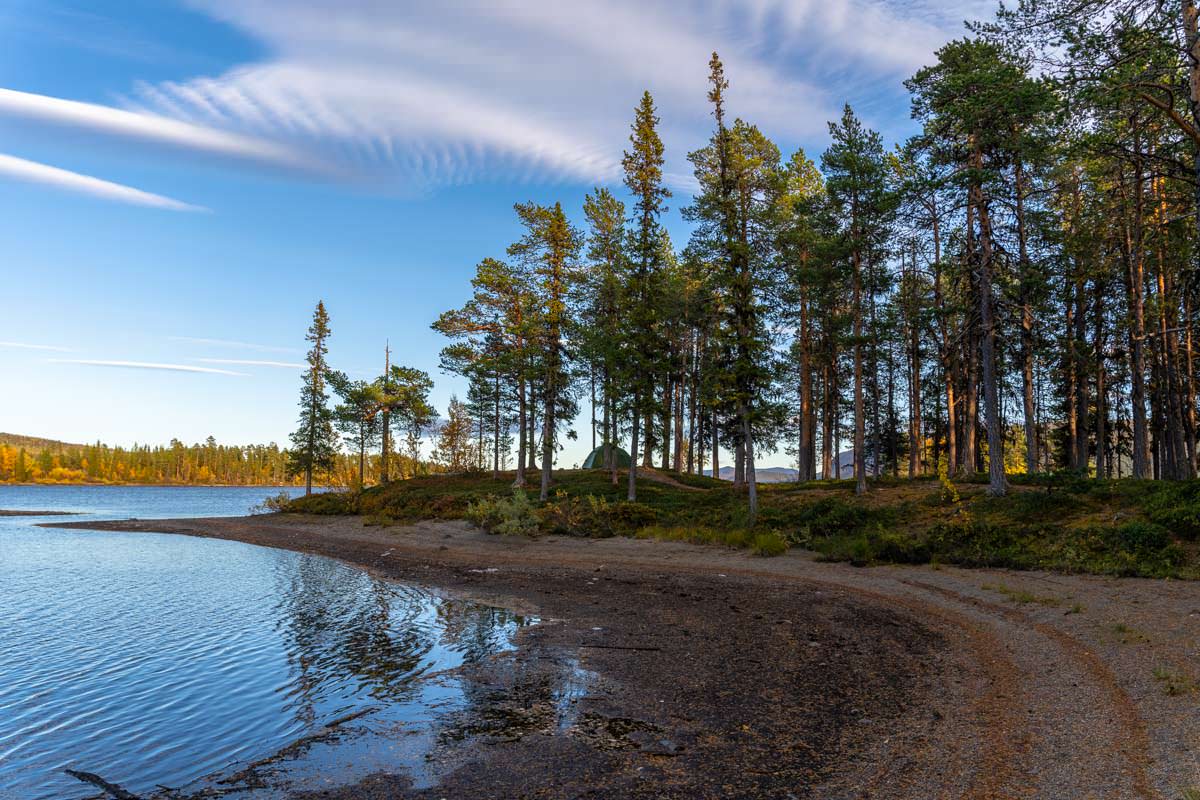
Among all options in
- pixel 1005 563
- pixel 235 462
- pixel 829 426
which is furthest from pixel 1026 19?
pixel 235 462

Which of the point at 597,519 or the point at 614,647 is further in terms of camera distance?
the point at 597,519

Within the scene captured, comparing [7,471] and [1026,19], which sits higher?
[1026,19]

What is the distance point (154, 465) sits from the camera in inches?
7205

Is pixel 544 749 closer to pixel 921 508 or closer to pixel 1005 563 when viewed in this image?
pixel 1005 563

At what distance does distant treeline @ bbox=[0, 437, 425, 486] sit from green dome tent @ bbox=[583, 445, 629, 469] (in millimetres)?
142383

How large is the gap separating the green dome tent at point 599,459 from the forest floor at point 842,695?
108 ft

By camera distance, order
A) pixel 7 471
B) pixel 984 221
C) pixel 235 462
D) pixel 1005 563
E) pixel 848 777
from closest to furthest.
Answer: pixel 848 777 < pixel 1005 563 < pixel 984 221 < pixel 7 471 < pixel 235 462

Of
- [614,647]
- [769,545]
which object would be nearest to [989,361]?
[769,545]

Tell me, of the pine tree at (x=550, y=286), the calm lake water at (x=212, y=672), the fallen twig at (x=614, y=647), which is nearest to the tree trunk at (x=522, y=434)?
the pine tree at (x=550, y=286)

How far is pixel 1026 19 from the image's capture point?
12391mm

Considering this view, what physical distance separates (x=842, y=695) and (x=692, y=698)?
6.46ft

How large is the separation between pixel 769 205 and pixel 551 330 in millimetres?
13878

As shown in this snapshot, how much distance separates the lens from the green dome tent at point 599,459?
48744 millimetres

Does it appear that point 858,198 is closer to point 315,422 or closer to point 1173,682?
point 1173,682
